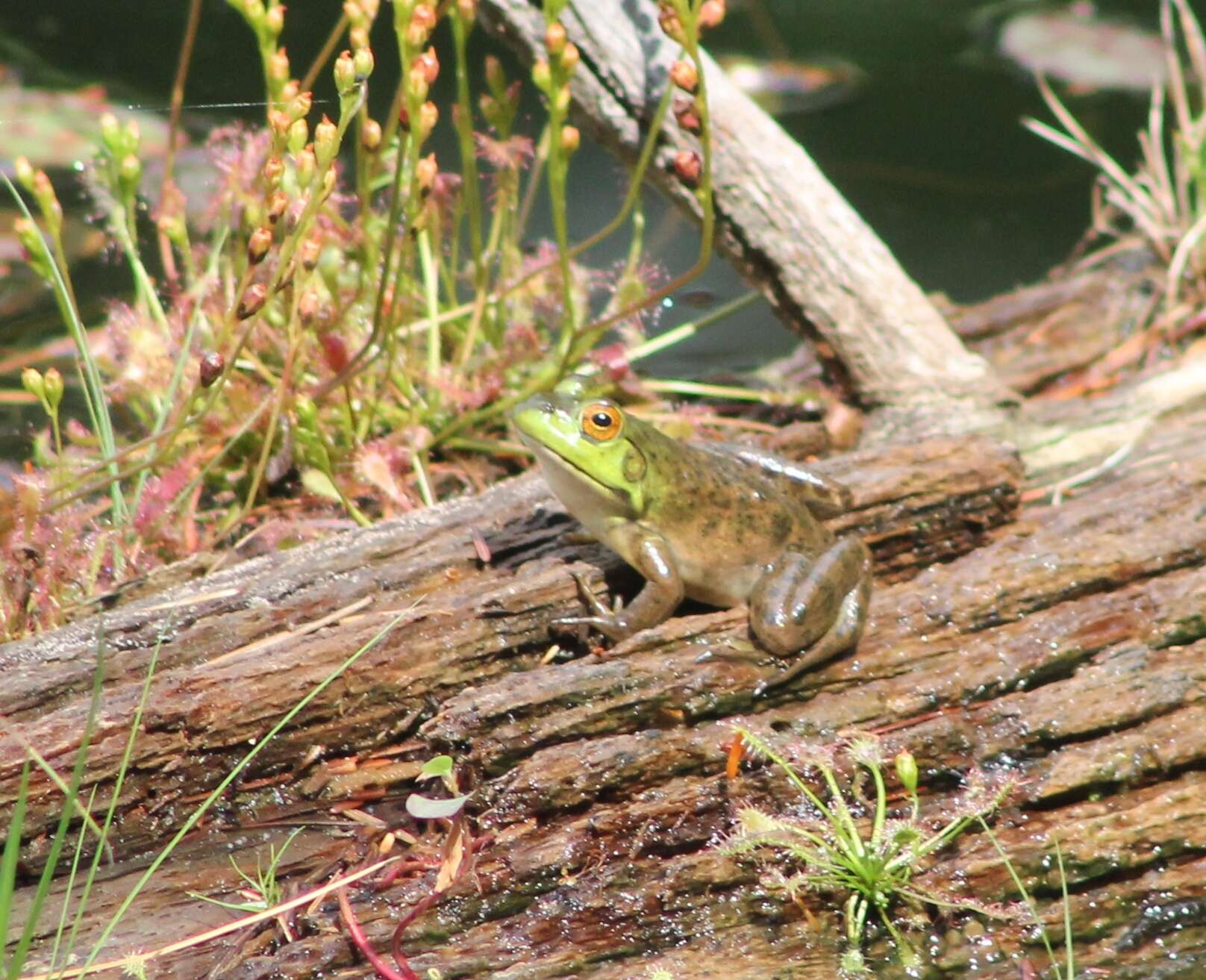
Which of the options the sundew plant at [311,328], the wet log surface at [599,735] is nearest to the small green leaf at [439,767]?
the wet log surface at [599,735]

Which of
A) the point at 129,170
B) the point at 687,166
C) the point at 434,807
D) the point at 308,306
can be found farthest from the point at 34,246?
the point at 434,807

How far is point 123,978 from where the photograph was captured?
89.4 inches

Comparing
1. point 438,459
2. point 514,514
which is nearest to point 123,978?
point 514,514

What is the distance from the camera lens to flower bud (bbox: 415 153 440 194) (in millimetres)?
3035

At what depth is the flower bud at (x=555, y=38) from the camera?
3000 millimetres

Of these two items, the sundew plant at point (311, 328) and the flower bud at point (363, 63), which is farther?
the sundew plant at point (311, 328)

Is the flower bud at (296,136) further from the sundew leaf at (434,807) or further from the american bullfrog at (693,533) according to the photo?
the sundew leaf at (434,807)

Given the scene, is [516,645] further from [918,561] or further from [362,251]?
[362,251]

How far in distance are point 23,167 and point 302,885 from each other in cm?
190

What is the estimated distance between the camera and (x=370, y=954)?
2.29 metres

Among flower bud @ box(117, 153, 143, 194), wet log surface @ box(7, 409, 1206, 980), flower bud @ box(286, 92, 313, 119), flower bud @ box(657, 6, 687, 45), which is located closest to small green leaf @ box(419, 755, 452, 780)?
wet log surface @ box(7, 409, 1206, 980)

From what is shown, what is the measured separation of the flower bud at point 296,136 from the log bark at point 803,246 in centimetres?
152

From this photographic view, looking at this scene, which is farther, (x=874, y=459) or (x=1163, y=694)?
(x=874, y=459)

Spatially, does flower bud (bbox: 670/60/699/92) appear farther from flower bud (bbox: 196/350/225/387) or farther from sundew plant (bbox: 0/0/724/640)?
flower bud (bbox: 196/350/225/387)
